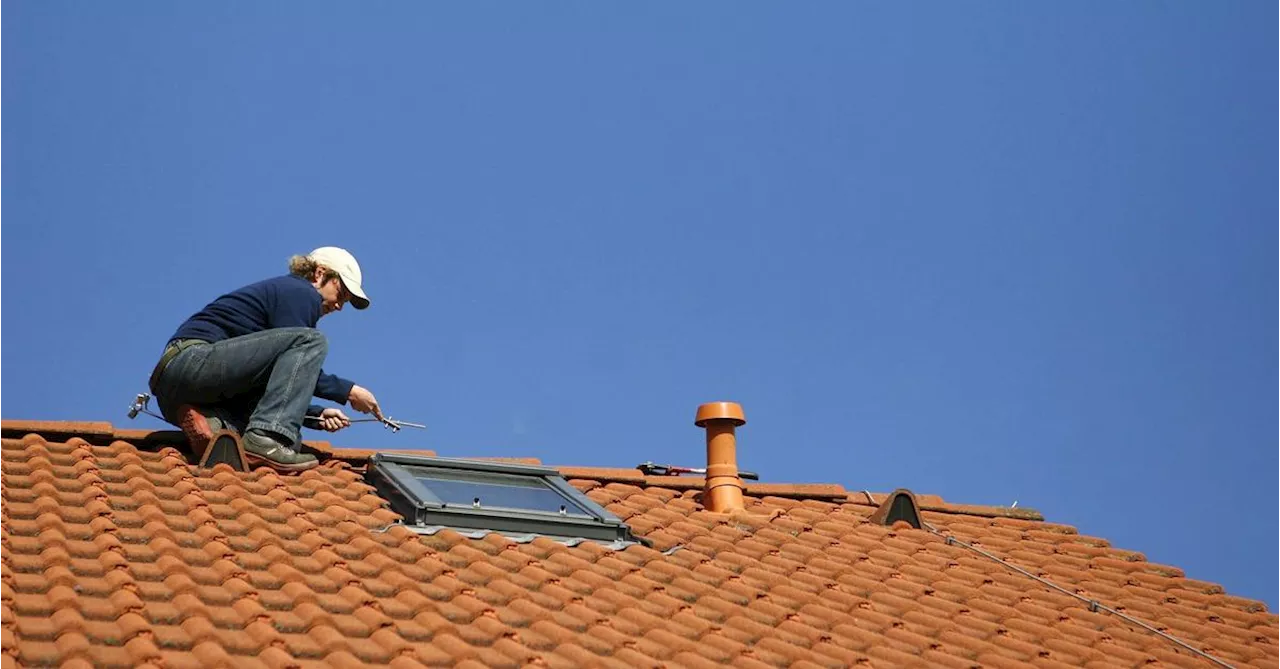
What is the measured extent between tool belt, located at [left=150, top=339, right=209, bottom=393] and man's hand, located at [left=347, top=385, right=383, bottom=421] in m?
0.83

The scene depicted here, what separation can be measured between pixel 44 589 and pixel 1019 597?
4.37 metres

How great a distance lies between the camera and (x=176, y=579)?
221 inches

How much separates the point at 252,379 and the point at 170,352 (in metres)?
0.42

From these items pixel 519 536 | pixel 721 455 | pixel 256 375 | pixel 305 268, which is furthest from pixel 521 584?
pixel 305 268

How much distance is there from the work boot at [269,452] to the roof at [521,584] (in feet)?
0.27

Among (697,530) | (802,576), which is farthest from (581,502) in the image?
(802,576)

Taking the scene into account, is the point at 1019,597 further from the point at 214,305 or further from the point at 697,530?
the point at 214,305

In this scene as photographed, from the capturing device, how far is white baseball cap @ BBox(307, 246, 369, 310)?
329 inches

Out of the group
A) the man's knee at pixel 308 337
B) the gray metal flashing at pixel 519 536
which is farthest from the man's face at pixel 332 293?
the gray metal flashing at pixel 519 536

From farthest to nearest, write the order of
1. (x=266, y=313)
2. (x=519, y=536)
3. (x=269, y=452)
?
(x=266, y=313), (x=269, y=452), (x=519, y=536)

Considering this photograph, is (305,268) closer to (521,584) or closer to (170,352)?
(170,352)

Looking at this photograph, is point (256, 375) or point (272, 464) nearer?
point (272, 464)

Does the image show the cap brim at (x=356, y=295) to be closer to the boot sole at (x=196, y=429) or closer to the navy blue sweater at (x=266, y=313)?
the navy blue sweater at (x=266, y=313)

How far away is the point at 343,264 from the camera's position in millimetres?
8398
